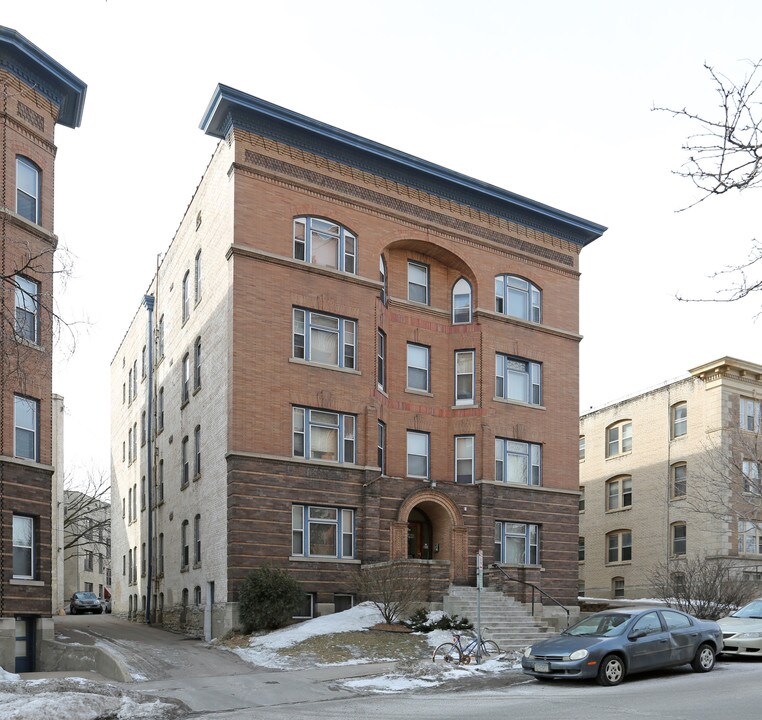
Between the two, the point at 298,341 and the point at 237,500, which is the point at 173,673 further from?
the point at 298,341

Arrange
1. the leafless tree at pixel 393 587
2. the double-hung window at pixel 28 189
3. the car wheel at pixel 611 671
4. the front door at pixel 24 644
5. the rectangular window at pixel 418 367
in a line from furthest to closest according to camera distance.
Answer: the rectangular window at pixel 418 367 → the leafless tree at pixel 393 587 → the double-hung window at pixel 28 189 → the front door at pixel 24 644 → the car wheel at pixel 611 671

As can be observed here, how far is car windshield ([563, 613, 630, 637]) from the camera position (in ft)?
60.1

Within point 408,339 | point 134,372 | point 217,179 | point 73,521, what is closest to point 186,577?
point 408,339

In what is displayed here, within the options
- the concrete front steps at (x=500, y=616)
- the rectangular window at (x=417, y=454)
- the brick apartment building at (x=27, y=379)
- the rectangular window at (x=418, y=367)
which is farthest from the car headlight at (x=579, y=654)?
the rectangular window at (x=418, y=367)

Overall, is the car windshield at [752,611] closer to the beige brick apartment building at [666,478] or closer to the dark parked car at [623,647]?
the dark parked car at [623,647]

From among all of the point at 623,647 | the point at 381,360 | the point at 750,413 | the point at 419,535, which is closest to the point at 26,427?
the point at 381,360

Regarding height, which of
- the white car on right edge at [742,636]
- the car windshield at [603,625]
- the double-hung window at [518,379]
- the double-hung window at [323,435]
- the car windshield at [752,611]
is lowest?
the white car on right edge at [742,636]

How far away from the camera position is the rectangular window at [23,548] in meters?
23.5

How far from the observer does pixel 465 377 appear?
A: 33125 mm

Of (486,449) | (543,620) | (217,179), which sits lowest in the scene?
(543,620)

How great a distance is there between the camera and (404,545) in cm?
2967

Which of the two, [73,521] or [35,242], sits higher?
[35,242]

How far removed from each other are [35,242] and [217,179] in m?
6.94

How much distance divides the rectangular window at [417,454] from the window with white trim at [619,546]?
69.3 ft
